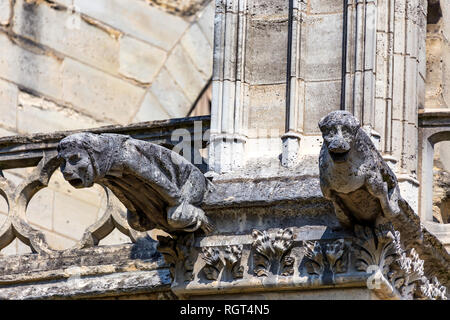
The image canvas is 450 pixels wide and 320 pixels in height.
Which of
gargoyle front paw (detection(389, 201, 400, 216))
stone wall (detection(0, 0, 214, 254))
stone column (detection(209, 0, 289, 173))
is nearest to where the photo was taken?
gargoyle front paw (detection(389, 201, 400, 216))

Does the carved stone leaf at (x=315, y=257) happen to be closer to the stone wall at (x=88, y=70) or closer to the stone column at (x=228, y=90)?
the stone column at (x=228, y=90)

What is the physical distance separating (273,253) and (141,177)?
67cm

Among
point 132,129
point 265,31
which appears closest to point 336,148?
point 265,31

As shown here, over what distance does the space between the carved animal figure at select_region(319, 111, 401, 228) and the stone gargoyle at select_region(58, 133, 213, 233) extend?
700 millimetres

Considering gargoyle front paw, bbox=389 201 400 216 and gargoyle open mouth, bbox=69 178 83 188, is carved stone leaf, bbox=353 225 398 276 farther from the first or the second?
gargoyle open mouth, bbox=69 178 83 188

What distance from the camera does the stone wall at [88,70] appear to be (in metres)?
13.8

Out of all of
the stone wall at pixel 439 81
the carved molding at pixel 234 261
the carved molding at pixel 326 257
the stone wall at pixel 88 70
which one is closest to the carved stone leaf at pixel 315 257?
the carved molding at pixel 326 257

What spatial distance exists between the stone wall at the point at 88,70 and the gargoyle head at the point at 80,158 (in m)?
5.16

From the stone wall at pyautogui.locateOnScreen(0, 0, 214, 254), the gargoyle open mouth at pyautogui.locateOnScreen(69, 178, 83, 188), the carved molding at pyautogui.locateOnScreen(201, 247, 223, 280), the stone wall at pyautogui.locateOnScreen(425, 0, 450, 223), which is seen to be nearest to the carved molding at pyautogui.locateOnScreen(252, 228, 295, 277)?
the carved molding at pyautogui.locateOnScreen(201, 247, 223, 280)

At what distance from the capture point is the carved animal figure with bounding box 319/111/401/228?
820 cm

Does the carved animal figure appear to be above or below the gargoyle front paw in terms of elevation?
above

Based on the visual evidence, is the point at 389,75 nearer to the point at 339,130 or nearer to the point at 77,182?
the point at 339,130

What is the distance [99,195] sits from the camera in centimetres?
1409

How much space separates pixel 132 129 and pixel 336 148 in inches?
92.9
